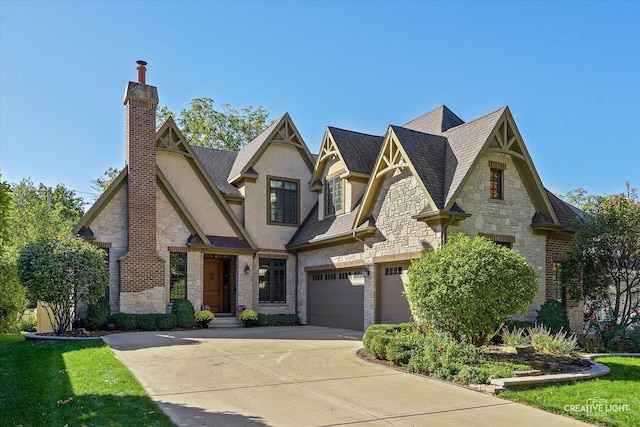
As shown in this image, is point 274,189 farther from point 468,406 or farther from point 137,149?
point 468,406

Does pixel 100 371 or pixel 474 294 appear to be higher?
pixel 474 294

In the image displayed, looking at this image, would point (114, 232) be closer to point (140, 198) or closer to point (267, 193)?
point (140, 198)

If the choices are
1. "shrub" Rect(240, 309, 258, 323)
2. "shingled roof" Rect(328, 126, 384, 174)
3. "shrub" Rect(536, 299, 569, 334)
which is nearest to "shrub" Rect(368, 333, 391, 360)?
"shrub" Rect(536, 299, 569, 334)

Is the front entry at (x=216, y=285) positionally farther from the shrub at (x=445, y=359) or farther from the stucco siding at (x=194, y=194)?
the shrub at (x=445, y=359)

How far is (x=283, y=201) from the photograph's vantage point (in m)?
23.8

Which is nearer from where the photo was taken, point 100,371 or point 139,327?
point 100,371

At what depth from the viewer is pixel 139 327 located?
698 inches

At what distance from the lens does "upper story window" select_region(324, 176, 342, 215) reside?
20.8 meters

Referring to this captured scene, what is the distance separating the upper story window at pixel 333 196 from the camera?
2075 cm

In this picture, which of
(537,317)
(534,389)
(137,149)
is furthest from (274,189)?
(534,389)

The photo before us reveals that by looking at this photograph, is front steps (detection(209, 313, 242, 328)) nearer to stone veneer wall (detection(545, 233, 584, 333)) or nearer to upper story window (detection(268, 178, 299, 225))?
upper story window (detection(268, 178, 299, 225))

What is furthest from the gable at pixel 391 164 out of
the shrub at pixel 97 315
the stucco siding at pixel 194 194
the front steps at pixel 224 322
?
the shrub at pixel 97 315

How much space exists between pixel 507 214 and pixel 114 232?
1316 cm

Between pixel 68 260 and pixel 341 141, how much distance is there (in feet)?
33.7
